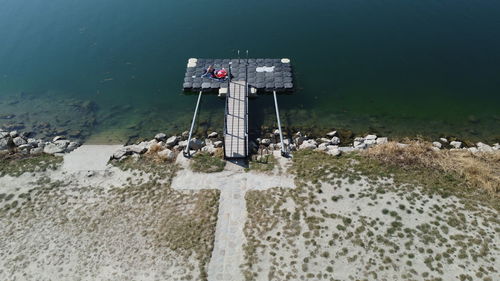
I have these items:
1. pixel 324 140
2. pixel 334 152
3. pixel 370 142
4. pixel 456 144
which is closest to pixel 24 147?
pixel 324 140

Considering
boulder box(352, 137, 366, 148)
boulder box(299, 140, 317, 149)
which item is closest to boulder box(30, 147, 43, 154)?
boulder box(299, 140, 317, 149)

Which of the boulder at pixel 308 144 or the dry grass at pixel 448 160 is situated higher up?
the dry grass at pixel 448 160

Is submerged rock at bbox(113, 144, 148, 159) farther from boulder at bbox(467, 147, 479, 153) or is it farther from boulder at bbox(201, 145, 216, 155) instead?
boulder at bbox(467, 147, 479, 153)

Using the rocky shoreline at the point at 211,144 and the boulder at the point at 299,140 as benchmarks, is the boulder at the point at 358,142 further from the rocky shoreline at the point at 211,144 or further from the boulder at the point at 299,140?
the boulder at the point at 299,140

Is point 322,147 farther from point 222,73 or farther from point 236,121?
point 222,73

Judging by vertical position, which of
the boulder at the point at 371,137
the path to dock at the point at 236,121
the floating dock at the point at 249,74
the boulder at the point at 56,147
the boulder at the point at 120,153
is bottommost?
the boulder at the point at 56,147

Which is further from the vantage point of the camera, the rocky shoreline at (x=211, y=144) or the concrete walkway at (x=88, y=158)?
the rocky shoreline at (x=211, y=144)

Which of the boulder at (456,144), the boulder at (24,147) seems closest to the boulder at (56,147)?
the boulder at (24,147)

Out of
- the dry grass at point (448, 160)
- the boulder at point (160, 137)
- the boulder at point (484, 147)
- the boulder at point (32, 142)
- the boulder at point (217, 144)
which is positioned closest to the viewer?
the dry grass at point (448, 160)
